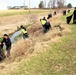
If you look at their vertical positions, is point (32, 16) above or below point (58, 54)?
below

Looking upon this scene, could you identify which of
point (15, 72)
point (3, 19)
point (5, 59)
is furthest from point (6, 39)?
point (3, 19)

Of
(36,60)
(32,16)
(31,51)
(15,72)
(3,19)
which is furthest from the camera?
(32,16)

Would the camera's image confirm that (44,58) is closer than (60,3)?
Yes

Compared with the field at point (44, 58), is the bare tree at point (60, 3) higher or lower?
lower

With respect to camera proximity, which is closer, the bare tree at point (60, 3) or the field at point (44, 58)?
the field at point (44, 58)

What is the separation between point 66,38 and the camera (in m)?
18.1

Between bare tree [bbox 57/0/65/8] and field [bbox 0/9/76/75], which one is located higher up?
field [bbox 0/9/76/75]

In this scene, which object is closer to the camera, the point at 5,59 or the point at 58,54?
the point at 58,54

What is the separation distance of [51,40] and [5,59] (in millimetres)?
3216

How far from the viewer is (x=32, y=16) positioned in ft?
230

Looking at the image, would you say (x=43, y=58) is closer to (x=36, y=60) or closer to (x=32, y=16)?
(x=36, y=60)

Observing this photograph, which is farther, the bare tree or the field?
the bare tree

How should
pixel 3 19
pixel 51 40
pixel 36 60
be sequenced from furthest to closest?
pixel 3 19 → pixel 51 40 → pixel 36 60

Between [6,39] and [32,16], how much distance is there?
52.2 metres
